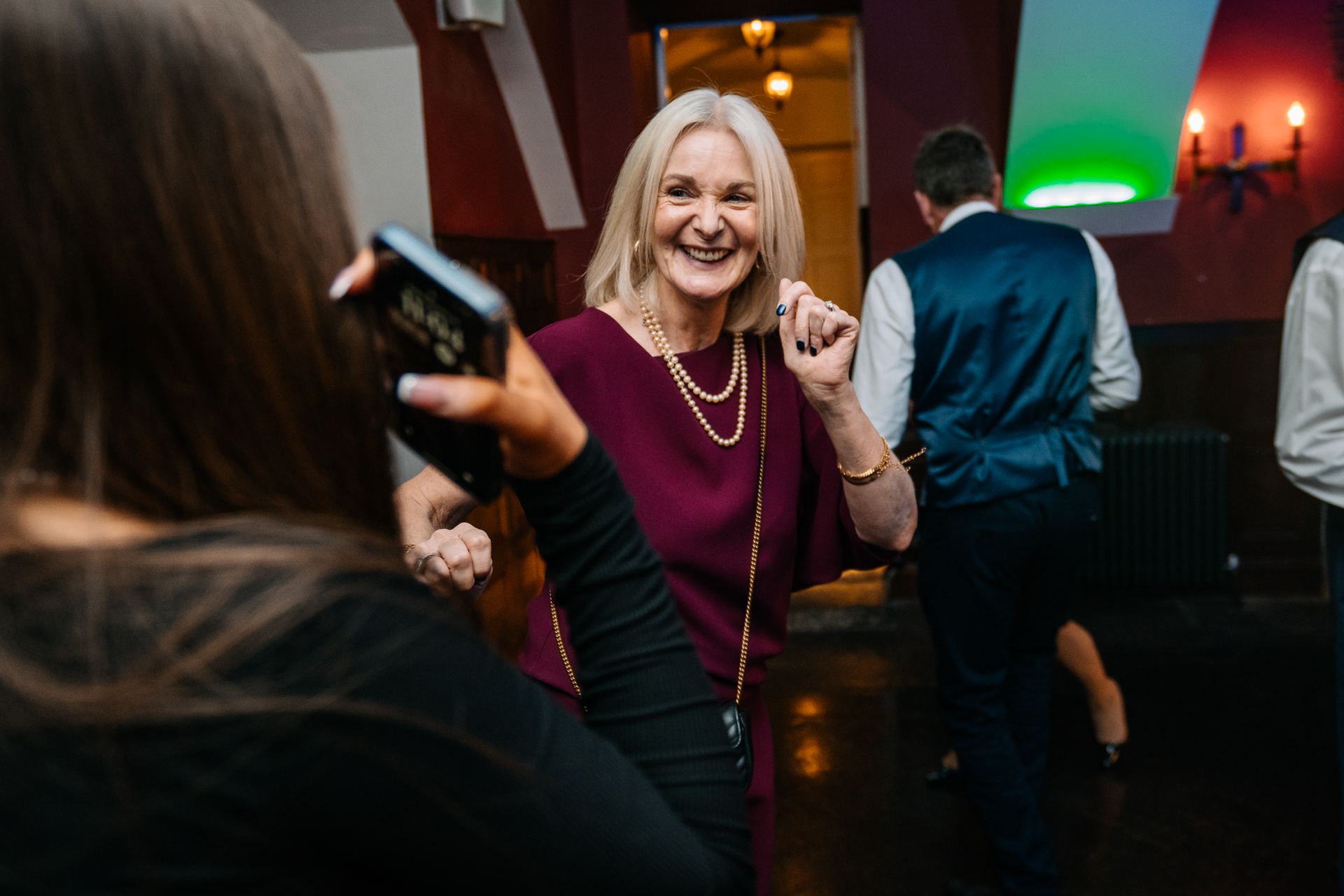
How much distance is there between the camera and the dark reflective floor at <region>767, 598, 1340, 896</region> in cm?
260

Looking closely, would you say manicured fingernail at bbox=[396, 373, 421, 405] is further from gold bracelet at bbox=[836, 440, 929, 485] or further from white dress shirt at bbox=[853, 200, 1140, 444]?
white dress shirt at bbox=[853, 200, 1140, 444]

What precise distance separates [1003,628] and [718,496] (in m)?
1.47

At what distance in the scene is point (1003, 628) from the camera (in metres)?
2.51

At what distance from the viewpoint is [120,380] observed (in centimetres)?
51

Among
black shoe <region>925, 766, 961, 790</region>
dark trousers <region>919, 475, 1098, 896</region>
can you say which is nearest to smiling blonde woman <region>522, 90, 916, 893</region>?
dark trousers <region>919, 475, 1098, 896</region>

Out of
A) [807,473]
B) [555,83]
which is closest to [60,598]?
[807,473]

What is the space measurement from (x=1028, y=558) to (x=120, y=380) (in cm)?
232

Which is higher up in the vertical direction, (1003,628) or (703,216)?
(703,216)

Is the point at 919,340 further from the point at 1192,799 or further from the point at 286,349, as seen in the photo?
the point at 286,349

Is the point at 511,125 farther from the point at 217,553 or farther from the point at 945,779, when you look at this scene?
the point at 217,553

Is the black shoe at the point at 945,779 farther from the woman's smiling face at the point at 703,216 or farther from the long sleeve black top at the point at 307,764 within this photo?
the long sleeve black top at the point at 307,764

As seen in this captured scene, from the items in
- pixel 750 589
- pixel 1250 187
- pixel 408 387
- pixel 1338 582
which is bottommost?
pixel 1338 582

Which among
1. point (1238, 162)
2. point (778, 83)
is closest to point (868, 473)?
point (1238, 162)

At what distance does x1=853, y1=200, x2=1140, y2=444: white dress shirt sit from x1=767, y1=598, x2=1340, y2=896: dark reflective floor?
1173mm
